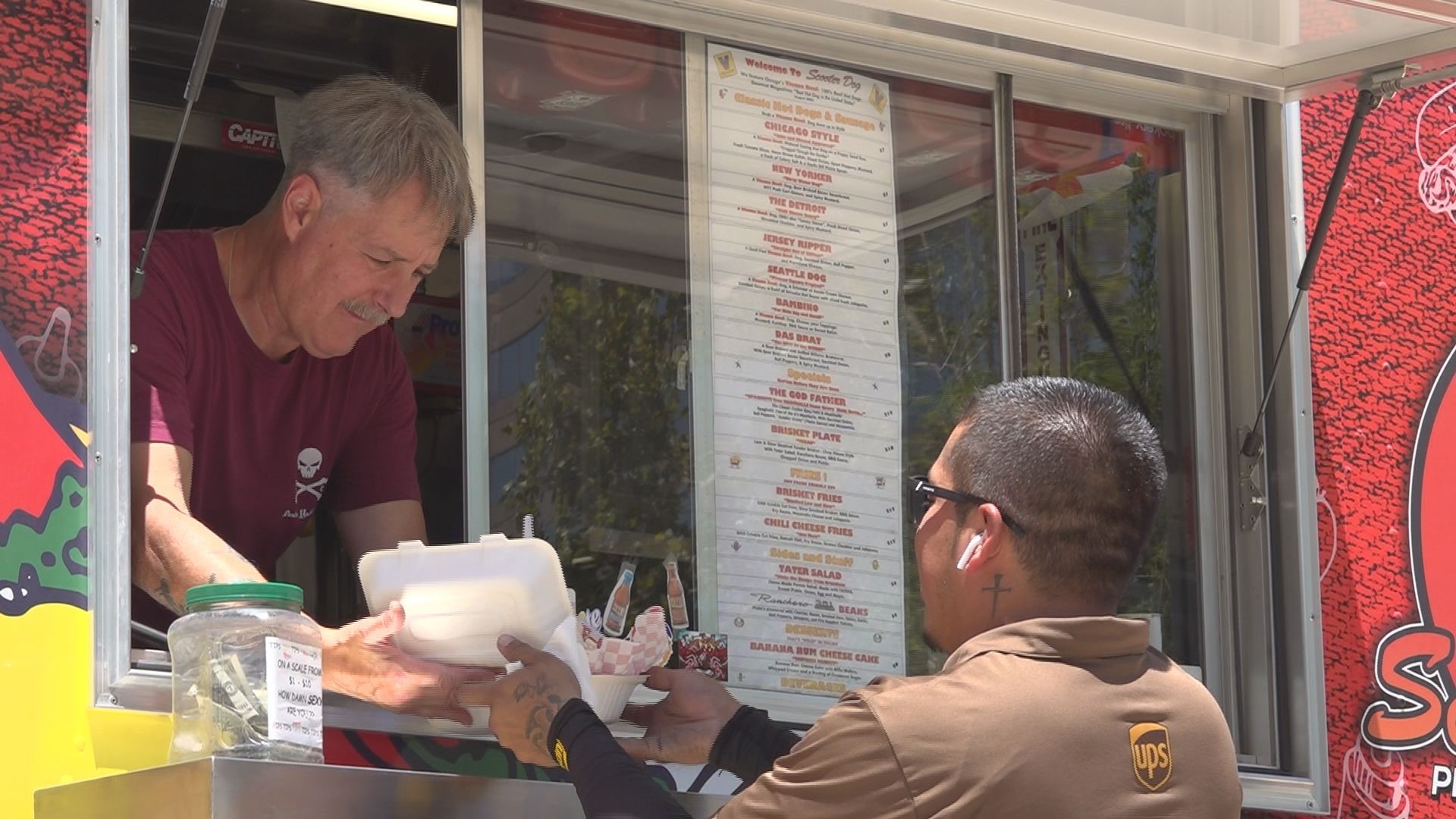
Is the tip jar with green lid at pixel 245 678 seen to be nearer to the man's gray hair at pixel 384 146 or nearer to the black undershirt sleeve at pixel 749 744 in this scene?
the black undershirt sleeve at pixel 749 744

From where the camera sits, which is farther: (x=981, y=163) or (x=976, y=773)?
(x=981, y=163)

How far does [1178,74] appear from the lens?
4.46 meters

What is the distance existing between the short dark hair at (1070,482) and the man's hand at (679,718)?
889 millimetres

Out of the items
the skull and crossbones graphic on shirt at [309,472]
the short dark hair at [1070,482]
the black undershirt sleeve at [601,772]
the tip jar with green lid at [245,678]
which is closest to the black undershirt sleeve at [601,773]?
the black undershirt sleeve at [601,772]

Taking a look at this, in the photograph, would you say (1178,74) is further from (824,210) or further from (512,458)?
(512,458)

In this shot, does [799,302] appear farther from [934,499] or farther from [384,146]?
[934,499]

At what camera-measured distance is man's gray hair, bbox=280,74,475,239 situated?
156 inches

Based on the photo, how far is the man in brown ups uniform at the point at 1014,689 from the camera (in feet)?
8.89

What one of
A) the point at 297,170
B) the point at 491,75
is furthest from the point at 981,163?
the point at 297,170

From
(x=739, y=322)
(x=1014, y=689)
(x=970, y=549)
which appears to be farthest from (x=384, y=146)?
(x=1014, y=689)

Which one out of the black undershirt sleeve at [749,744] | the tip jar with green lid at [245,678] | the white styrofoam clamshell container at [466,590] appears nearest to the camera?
the tip jar with green lid at [245,678]

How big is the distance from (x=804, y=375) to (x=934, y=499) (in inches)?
50.8

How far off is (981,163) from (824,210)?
0.44 meters

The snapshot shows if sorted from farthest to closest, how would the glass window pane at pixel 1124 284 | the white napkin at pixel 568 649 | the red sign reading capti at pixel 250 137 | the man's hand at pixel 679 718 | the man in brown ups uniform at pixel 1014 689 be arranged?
the red sign reading capti at pixel 250 137 < the glass window pane at pixel 1124 284 < the man's hand at pixel 679 718 < the white napkin at pixel 568 649 < the man in brown ups uniform at pixel 1014 689
